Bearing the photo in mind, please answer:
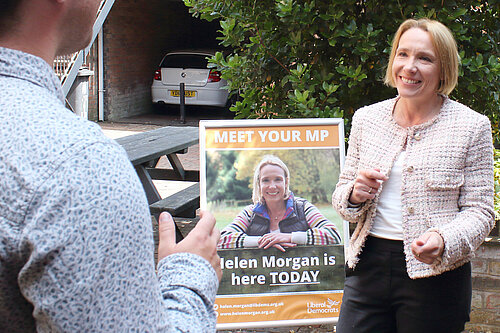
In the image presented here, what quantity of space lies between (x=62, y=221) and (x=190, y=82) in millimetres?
14701

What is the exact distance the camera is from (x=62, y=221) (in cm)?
81

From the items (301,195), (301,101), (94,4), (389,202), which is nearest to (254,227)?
(301,195)

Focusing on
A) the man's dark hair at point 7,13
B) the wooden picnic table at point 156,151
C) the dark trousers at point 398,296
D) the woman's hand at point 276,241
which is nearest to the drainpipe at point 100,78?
the wooden picnic table at point 156,151

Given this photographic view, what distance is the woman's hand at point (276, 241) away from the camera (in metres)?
3.67

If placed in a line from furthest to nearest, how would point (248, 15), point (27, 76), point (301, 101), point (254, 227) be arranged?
point (248, 15) → point (301, 101) → point (254, 227) → point (27, 76)

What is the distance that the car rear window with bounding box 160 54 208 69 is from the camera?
50.6 feet

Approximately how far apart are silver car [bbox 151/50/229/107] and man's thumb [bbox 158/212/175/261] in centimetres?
1388

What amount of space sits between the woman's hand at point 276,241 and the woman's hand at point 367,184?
1.14 meters

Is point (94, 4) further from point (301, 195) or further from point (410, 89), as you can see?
point (301, 195)

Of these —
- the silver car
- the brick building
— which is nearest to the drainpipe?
the brick building

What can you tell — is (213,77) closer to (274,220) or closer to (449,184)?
(274,220)

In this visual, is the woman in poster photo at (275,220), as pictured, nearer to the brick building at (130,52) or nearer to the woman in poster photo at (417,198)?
the woman in poster photo at (417,198)

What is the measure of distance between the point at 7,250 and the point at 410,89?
2146mm

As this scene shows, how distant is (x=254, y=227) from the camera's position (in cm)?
369
